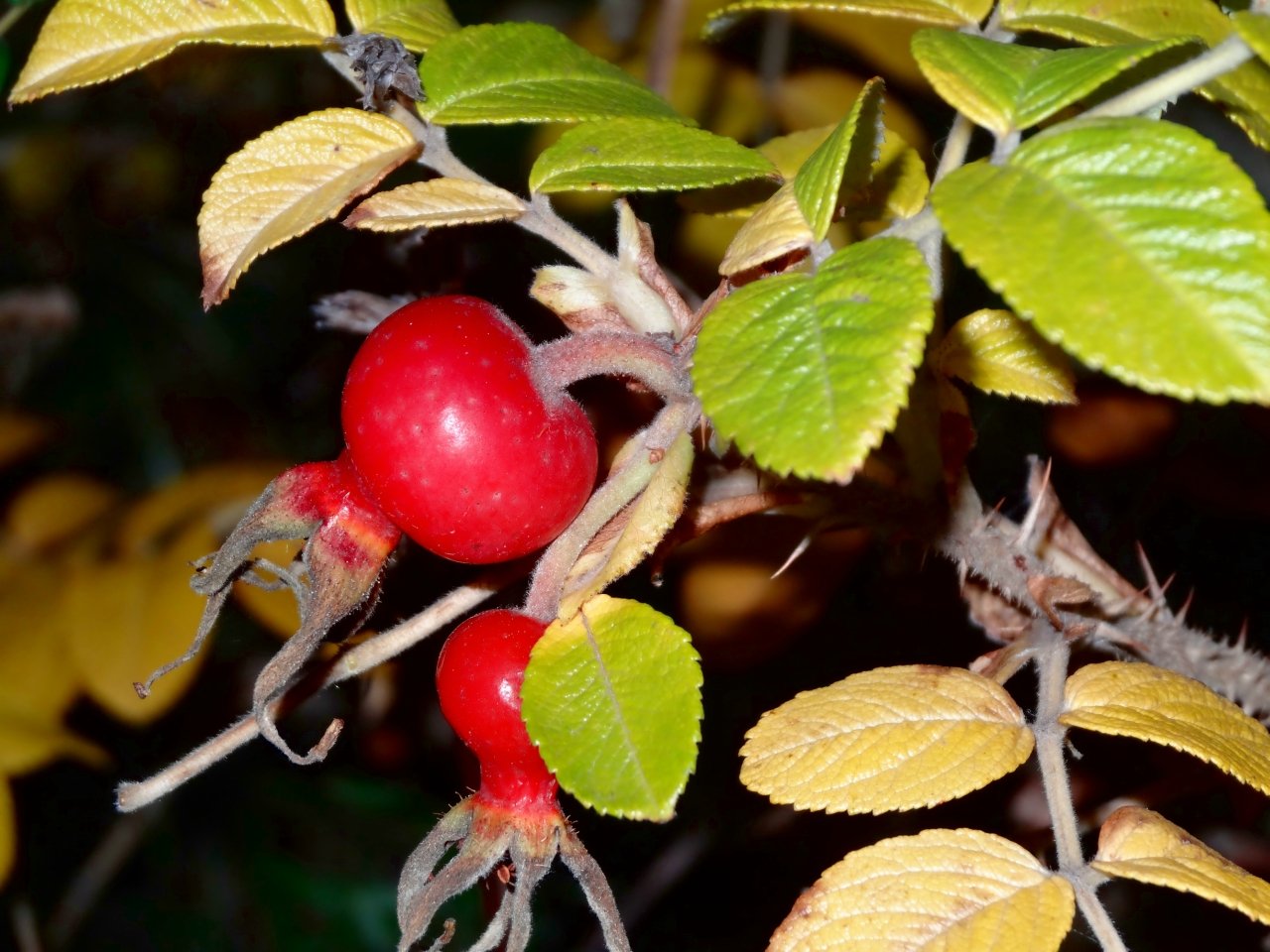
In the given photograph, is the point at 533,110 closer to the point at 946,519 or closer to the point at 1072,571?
the point at 946,519

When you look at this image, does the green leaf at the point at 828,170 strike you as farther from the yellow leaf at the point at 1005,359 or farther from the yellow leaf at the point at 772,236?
the yellow leaf at the point at 1005,359

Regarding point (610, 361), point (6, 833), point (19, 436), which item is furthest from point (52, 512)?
point (610, 361)

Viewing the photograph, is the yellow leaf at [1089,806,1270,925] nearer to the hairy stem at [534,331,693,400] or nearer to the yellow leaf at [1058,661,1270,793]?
the yellow leaf at [1058,661,1270,793]

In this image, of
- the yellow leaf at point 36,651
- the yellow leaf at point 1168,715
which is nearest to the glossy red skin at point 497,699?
the yellow leaf at point 1168,715

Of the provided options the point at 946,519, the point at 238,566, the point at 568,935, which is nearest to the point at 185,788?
the point at 568,935

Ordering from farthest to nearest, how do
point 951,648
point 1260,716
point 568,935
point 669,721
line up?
1. point 568,935
2. point 951,648
3. point 1260,716
4. point 669,721

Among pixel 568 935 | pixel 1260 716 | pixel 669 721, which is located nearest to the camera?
pixel 669 721

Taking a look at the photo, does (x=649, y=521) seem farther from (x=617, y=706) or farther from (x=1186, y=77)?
(x=1186, y=77)
